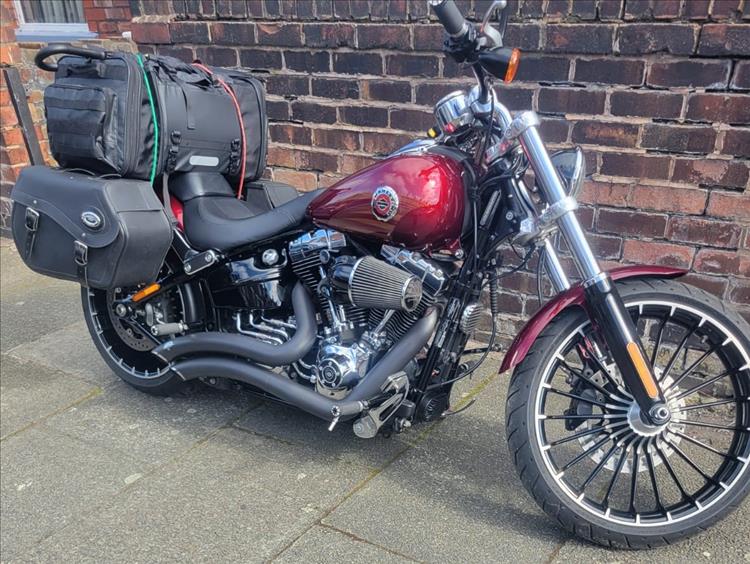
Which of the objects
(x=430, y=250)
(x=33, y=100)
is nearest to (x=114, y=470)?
(x=430, y=250)

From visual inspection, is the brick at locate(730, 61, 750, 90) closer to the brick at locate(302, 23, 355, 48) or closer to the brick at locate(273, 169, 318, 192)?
the brick at locate(302, 23, 355, 48)

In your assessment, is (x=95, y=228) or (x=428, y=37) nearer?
(x=95, y=228)

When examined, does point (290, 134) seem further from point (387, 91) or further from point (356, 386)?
point (356, 386)

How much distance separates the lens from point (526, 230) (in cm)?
212

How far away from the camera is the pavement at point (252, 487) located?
7.21 ft

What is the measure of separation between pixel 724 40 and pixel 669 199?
63cm

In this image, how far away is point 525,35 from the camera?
2916 mm

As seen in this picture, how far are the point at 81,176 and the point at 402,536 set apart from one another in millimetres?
1716

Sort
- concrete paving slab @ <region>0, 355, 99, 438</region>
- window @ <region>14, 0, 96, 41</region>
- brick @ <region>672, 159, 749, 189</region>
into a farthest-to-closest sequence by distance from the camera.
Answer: window @ <region>14, 0, 96, 41</region>, concrete paving slab @ <region>0, 355, 99, 438</region>, brick @ <region>672, 159, 749, 189</region>

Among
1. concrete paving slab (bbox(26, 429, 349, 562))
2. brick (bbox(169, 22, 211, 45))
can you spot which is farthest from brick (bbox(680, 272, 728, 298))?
brick (bbox(169, 22, 211, 45))

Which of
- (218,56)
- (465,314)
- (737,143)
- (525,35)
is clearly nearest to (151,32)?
(218,56)

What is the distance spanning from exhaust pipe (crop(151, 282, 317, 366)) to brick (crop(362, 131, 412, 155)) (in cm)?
115

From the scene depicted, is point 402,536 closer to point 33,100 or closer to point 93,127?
point 93,127

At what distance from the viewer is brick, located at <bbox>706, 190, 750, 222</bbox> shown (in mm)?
2721
